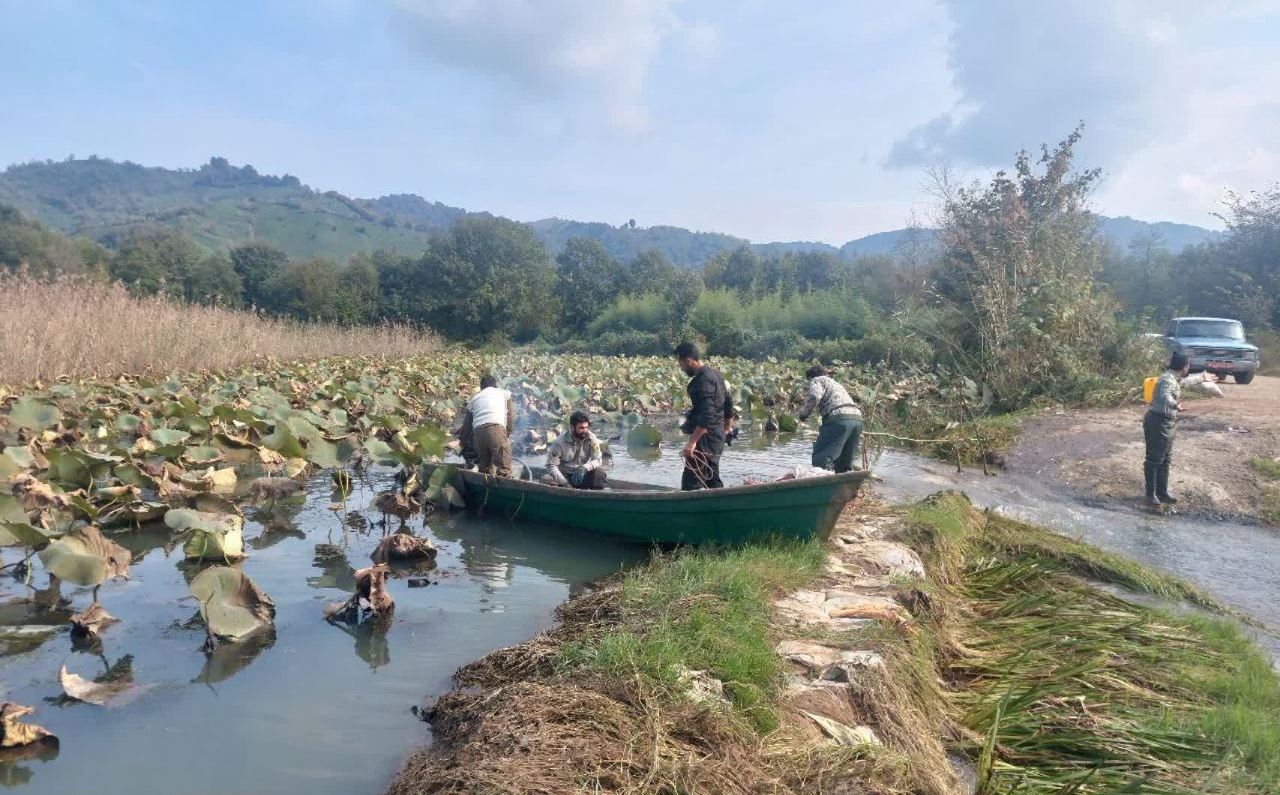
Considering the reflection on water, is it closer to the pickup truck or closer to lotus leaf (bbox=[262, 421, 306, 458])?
lotus leaf (bbox=[262, 421, 306, 458])

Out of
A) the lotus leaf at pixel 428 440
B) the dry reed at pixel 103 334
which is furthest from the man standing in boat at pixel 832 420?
the dry reed at pixel 103 334

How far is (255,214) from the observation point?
11038 centimetres

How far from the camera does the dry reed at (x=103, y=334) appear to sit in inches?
498

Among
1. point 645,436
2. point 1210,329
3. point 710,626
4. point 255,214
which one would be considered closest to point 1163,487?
point 645,436

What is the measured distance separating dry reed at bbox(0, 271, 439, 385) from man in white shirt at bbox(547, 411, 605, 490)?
972cm

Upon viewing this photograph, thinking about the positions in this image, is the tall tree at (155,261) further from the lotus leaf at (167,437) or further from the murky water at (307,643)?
the murky water at (307,643)

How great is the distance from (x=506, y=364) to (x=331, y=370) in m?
6.35

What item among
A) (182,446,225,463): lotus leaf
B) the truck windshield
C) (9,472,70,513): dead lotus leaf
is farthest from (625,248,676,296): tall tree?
(9,472,70,513): dead lotus leaf

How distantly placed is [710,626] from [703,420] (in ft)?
10.1

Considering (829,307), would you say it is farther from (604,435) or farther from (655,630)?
(655,630)

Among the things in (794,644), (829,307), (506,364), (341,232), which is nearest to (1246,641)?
(794,644)

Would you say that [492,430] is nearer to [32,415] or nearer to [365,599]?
[365,599]

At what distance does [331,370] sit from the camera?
61.3 feet

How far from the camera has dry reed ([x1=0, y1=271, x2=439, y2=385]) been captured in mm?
12648
